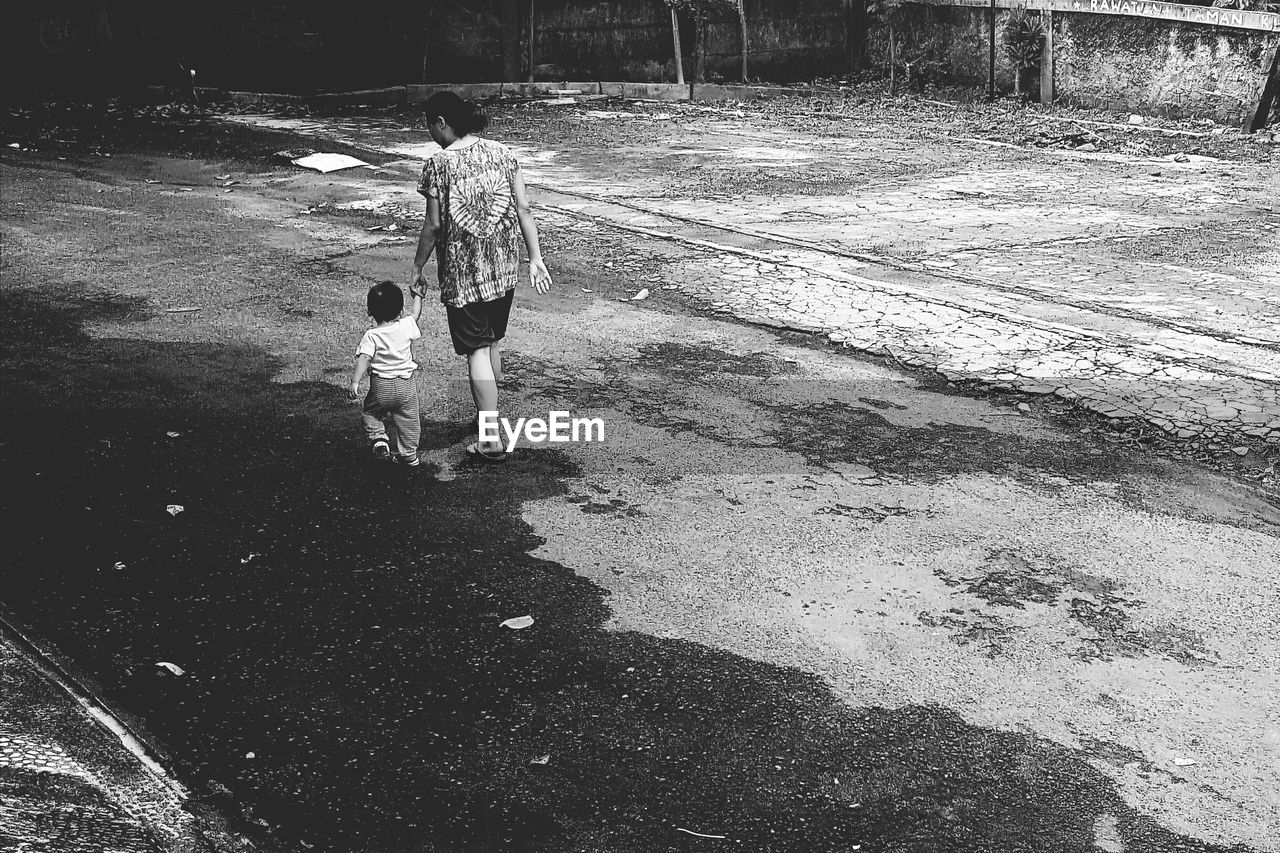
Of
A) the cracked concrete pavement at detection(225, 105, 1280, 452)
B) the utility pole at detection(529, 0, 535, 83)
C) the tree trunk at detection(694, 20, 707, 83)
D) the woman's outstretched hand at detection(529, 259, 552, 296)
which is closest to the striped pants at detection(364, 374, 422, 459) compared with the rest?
the woman's outstretched hand at detection(529, 259, 552, 296)

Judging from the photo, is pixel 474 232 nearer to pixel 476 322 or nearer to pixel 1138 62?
pixel 476 322

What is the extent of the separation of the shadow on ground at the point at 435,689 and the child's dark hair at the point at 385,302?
0.76 metres

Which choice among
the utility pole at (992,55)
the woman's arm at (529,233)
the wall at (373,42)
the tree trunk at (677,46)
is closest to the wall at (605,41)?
the wall at (373,42)

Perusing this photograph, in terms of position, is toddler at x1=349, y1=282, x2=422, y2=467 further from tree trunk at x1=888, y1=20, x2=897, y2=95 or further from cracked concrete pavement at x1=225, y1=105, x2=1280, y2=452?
tree trunk at x1=888, y1=20, x2=897, y2=95

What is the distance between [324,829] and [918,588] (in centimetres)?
243

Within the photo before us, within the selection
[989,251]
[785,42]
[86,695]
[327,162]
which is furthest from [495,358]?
[785,42]

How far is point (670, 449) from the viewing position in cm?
603

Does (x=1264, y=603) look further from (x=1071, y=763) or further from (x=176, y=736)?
(x=176, y=736)

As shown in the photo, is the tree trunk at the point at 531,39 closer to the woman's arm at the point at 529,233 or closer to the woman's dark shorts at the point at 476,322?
the woman's arm at the point at 529,233

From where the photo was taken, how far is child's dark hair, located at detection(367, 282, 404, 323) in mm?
5426

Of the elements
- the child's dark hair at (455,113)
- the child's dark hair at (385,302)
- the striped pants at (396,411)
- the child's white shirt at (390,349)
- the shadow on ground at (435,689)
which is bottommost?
the shadow on ground at (435,689)

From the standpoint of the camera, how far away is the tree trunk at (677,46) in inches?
798

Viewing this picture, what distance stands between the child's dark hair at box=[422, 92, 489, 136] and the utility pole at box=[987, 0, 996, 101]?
1527cm

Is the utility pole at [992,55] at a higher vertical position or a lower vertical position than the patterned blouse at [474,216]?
higher
